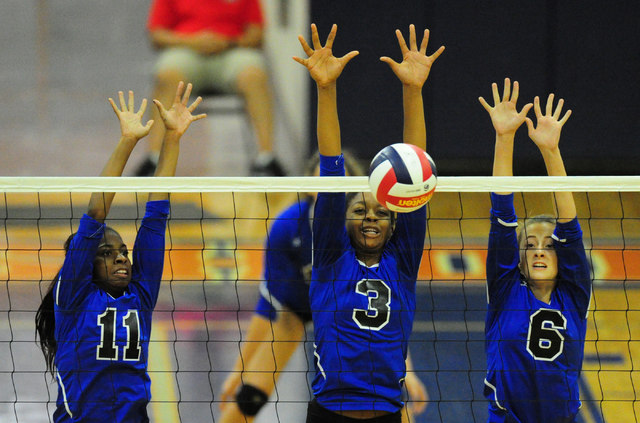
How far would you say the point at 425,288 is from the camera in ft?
27.2

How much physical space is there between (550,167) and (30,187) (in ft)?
7.50

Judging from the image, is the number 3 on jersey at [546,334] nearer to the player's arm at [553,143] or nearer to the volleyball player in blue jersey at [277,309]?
the player's arm at [553,143]

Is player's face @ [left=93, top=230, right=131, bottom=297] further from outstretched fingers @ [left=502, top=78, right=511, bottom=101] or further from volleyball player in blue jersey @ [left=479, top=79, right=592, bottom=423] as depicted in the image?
outstretched fingers @ [left=502, top=78, right=511, bottom=101]

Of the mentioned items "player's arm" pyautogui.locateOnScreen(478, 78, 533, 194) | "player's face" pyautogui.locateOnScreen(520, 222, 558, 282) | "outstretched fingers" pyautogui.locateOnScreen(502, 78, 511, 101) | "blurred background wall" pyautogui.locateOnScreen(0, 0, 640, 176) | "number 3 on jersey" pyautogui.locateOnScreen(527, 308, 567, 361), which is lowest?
"number 3 on jersey" pyautogui.locateOnScreen(527, 308, 567, 361)

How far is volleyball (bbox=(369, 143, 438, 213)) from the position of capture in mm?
3621

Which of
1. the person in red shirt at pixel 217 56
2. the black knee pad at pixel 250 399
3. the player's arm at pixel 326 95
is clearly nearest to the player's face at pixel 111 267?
the player's arm at pixel 326 95

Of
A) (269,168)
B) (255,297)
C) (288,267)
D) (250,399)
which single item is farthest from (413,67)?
(269,168)

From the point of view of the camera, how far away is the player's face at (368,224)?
3.94 metres

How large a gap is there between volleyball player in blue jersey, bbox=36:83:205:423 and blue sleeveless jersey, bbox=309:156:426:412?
2.39 feet

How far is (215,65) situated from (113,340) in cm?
628

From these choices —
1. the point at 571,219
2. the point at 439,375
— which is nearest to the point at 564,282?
the point at 571,219

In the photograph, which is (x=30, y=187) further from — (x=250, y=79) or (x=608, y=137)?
(x=608, y=137)

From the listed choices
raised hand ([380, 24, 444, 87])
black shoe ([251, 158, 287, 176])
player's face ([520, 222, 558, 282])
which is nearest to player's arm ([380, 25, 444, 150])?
raised hand ([380, 24, 444, 87])

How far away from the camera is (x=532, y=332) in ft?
12.7
